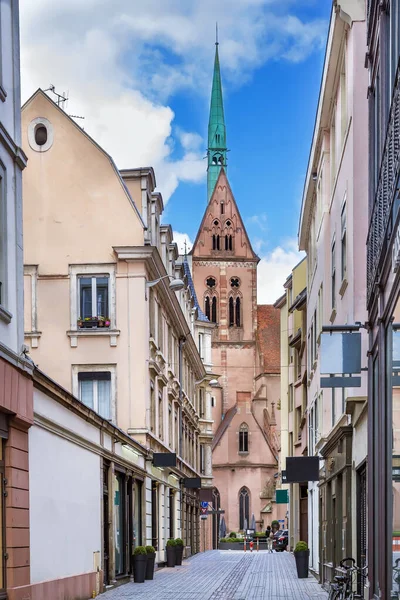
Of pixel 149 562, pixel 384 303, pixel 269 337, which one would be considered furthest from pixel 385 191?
pixel 269 337

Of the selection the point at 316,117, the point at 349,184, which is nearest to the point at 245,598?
the point at 349,184

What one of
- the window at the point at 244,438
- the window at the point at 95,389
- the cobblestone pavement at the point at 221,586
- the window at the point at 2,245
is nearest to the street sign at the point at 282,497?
the cobblestone pavement at the point at 221,586

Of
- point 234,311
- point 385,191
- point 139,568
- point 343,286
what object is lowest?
point 139,568

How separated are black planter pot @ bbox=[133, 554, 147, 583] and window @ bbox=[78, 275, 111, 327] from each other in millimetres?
8331

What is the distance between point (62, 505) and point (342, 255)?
710cm

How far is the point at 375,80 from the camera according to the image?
13.6 metres

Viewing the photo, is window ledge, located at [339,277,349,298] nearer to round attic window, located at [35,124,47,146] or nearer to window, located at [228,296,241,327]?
round attic window, located at [35,124,47,146]

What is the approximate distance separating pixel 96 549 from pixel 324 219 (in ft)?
30.9

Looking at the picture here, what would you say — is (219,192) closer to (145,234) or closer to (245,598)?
(145,234)

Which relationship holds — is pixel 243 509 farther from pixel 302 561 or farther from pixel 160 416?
pixel 302 561

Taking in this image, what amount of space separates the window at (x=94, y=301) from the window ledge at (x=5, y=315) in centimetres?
1908

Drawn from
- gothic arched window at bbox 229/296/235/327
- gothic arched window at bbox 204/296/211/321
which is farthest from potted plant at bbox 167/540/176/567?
gothic arched window at bbox 229/296/235/327

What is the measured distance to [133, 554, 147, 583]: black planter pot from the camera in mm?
28719

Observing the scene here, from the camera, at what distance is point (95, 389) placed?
34656 millimetres
